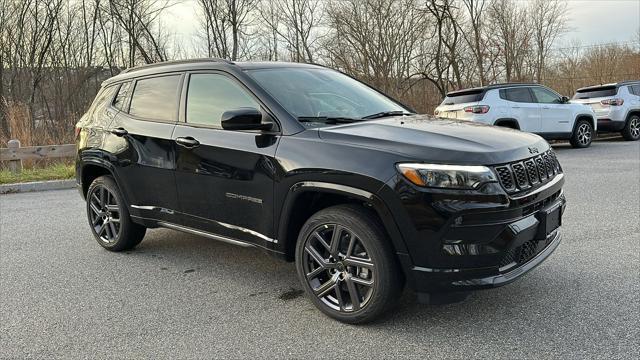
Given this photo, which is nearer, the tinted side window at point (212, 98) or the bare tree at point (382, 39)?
the tinted side window at point (212, 98)

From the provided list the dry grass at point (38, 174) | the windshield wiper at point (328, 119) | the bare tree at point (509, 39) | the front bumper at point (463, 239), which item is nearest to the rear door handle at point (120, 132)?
the windshield wiper at point (328, 119)

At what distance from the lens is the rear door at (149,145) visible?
4.40 m

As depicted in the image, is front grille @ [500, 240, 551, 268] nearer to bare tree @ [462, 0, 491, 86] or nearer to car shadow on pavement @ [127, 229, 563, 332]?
car shadow on pavement @ [127, 229, 563, 332]

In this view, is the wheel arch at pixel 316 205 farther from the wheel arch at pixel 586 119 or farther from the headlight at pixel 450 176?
the wheel arch at pixel 586 119

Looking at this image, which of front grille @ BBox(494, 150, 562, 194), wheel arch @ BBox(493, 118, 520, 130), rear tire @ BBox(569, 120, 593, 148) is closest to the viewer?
front grille @ BBox(494, 150, 562, 194)

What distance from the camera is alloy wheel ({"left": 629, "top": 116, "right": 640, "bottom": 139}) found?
15117 mm

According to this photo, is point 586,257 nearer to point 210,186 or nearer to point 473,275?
point 473,275

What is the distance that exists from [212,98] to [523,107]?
10.5 metres

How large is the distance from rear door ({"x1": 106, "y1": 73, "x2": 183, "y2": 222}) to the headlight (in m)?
2.23

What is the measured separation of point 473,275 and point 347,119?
4.86 ft

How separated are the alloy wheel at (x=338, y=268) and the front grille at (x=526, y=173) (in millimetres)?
932

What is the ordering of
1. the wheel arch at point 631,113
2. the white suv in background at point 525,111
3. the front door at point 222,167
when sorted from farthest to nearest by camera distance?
1. the wheel arch at point 631,113
2. the white suv in background at point 525,111
3. the front door at point 222,167

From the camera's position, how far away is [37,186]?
33.3 feet

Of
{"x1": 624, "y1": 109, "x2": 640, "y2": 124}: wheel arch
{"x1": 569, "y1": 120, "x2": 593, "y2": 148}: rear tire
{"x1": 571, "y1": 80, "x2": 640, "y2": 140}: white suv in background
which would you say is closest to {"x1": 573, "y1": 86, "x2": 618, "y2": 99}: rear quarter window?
{"x1": 571, "y1": 80, "x2": 640, "y2": 140}: white suv in background
